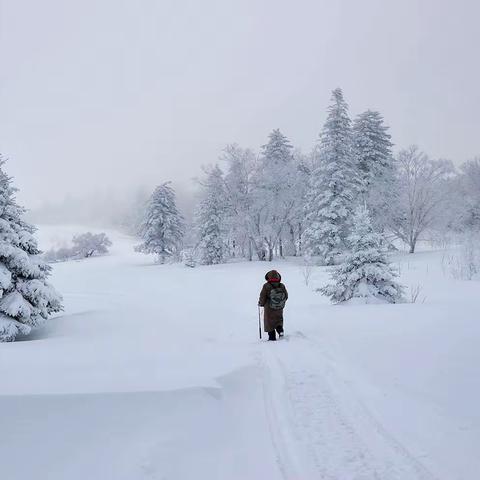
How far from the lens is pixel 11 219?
1121 cm

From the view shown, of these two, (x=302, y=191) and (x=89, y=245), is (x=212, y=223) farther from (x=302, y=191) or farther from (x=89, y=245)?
(x=89, y=245)

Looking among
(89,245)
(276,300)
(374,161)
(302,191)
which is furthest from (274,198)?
(89,245)

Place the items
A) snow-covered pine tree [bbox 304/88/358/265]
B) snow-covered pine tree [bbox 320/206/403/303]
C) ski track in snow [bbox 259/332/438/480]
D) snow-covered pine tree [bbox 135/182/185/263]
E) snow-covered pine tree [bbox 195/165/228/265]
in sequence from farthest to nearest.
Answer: snow-covered pine tree [bbox 135/182/185/263] < snow-covered pine tree [bbox 195/165/228/265] < snow-covered pine tree [bbox 304/88/358/265] < snow-covered pine tree [bbox 320/206/403/303] < ski track in snow [bbox 259/332/438/480]

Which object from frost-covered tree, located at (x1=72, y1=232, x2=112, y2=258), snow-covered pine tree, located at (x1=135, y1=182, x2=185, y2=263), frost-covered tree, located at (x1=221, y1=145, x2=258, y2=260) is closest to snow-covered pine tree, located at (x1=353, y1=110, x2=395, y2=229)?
frost-covered tree, located at (x1=221, y1=145, x2=258, y2=260)

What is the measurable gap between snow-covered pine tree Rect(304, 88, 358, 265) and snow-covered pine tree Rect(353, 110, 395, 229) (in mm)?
1836

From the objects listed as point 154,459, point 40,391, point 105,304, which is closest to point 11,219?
point 105,304

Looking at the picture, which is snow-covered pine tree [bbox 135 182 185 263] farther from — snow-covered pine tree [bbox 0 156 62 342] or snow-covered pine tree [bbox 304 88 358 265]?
snow-covered pine tree [bbox 0 156 62 342]

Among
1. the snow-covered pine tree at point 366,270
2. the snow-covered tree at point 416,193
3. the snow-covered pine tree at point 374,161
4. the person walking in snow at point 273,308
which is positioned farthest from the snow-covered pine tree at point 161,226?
the person walking in snow at point 273,308

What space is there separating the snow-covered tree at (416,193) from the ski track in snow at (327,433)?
114ft

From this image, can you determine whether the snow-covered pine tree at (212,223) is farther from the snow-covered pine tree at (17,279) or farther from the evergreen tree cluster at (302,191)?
the snow-covered pine tree at (17,279)

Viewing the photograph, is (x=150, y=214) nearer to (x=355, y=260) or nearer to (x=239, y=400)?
(x=355, y=260)

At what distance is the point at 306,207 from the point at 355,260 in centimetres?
2451

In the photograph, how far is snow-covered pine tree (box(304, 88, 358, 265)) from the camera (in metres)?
34.3

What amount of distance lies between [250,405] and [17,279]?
8129 mm
